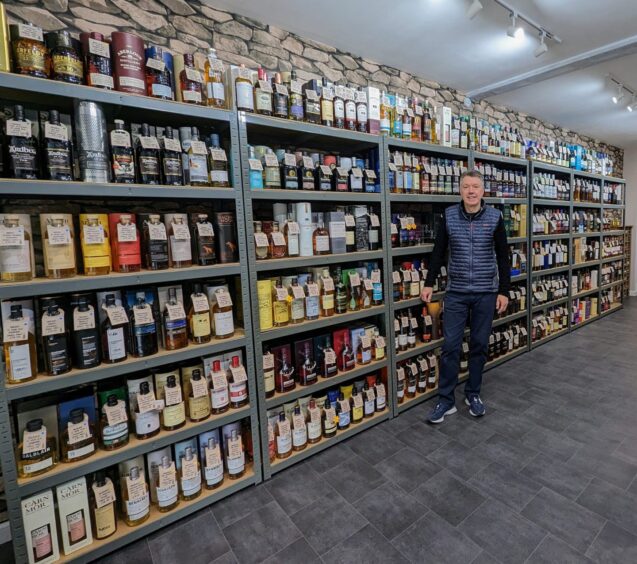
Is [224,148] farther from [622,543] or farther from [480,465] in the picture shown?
[622,543]

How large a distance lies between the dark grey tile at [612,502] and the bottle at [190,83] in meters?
2.70

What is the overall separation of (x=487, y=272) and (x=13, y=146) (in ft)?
8.64

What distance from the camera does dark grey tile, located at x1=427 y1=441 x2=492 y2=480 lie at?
6.62 ft

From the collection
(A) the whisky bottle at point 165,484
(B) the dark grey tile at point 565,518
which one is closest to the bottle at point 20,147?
(A) the whisky bottle at point 165,484

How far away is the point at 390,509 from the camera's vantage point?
5.77 ft

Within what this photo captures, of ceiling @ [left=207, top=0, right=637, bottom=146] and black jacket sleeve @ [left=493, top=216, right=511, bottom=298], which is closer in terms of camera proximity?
ceiling @ [left=207, top=0, right=637, bottom=146]

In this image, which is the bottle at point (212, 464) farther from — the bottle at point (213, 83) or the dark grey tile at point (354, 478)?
the bottle at point (213, 83)

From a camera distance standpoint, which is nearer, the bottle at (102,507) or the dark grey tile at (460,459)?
the bottle at (102,507)

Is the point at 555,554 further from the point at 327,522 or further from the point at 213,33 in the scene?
the point at 213,33

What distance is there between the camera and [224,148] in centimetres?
194

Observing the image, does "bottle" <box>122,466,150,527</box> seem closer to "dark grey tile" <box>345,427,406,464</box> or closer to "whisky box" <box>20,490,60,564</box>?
"whisky box" <box>20,490,60,564</box>

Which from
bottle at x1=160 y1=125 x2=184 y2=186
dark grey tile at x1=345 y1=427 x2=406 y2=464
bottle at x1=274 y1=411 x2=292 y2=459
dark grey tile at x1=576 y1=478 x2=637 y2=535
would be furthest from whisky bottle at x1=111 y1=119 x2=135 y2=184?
dark grey tile at x1=576 y1=478 x2=637 y2=535

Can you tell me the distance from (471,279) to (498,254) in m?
0.29

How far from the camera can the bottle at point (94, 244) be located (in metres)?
1.51
